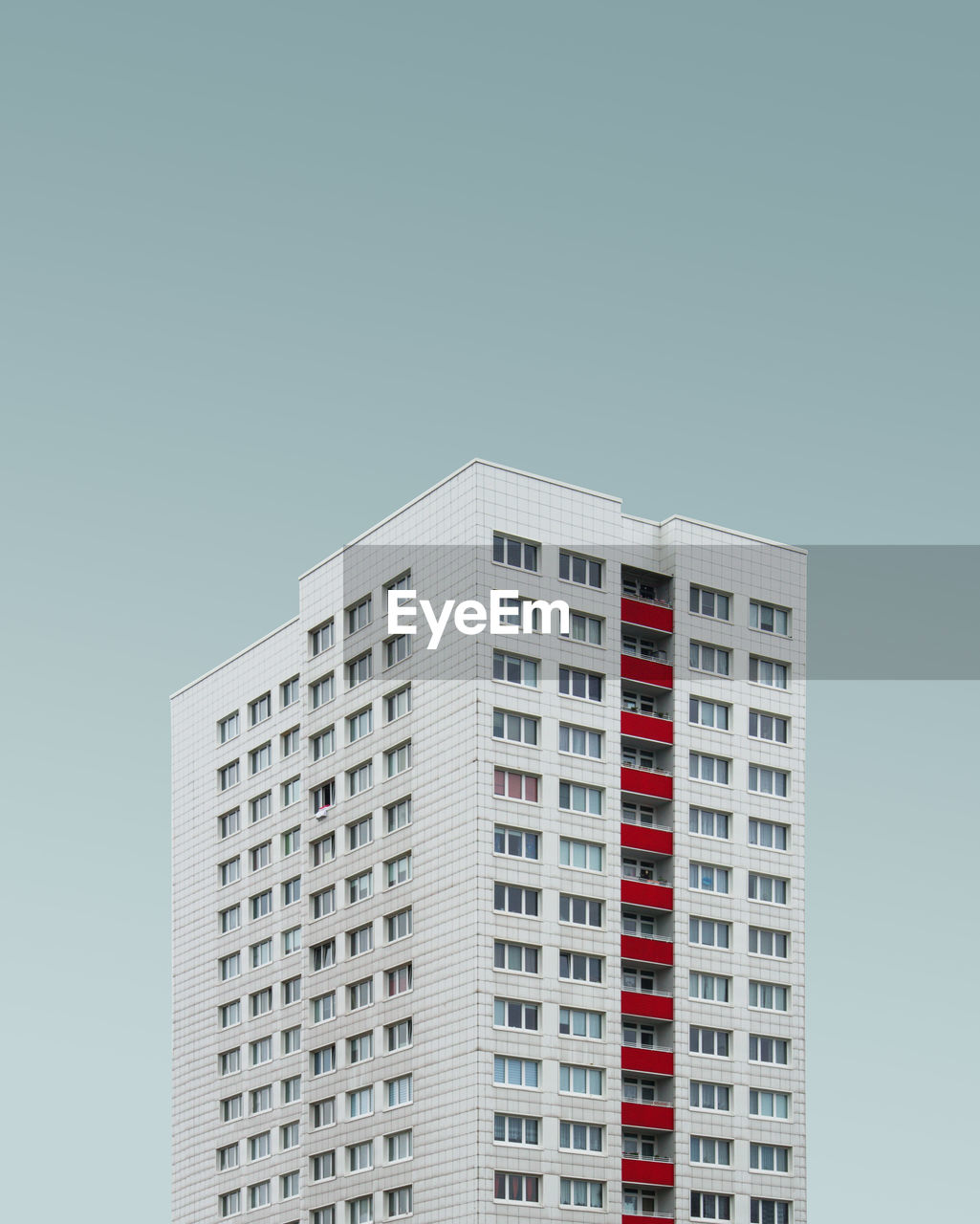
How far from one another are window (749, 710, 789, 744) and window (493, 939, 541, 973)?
18647 millimetres

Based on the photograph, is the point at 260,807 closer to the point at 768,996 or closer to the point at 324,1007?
A: the point at 324,1007

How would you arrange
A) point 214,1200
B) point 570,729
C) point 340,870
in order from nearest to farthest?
1. point 570,729
2. point 340,870
3. point 214,1200

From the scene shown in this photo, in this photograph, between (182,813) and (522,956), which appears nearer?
(522,956)

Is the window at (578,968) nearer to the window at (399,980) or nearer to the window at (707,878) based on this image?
the window at (707,878)

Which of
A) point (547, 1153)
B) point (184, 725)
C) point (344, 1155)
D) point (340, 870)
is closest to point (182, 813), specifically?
point (184, 725)

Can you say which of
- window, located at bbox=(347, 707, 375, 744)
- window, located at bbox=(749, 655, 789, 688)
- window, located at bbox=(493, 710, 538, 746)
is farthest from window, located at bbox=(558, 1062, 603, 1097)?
window, located at bbox=(749, 655, 789, 688)

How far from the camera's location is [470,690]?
103 m

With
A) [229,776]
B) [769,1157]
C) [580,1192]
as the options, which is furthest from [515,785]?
[229,776]

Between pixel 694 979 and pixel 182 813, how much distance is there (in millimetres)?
39972

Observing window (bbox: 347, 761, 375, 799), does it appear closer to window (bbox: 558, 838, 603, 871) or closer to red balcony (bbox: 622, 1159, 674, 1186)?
window (bbox: 558, 838, 603, 871)

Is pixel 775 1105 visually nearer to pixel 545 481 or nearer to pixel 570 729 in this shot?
pixel 570 729

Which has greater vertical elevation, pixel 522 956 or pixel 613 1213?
pixel 522 956

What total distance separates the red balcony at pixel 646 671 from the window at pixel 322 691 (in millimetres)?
17413

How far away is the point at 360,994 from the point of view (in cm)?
10912
